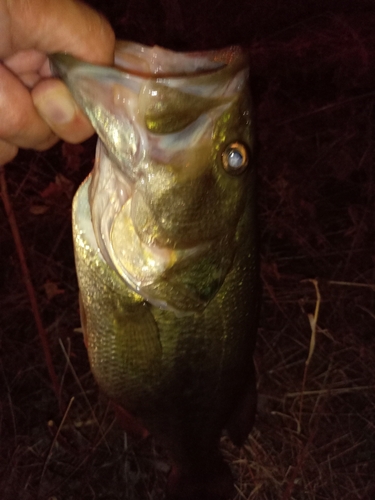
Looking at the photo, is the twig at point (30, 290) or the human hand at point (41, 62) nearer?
the human hand at point (41, 62)

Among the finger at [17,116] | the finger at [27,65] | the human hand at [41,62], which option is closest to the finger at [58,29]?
the human hand at [41,62]

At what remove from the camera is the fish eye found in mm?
1242

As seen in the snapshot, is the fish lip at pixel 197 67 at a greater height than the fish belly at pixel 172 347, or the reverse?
the fish lip at pixel 197 67

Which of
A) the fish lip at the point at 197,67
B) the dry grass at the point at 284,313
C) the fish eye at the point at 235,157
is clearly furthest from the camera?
the dry grass at the point at 284,313

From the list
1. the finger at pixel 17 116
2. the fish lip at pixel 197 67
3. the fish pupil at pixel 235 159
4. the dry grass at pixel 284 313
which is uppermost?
the fish lip at pixel 197 67

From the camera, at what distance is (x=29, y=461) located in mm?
2791

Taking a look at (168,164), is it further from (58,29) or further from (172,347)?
(172,347)

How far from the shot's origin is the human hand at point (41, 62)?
1.12 meters

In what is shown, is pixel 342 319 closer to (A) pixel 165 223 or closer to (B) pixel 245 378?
(B) pixel 245 378

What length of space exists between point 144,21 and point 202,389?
2015 mm

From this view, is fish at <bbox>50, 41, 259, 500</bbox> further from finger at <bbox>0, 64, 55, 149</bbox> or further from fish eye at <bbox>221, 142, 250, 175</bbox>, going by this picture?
finger at <bbox>0, 64, 55, 149</bbox>

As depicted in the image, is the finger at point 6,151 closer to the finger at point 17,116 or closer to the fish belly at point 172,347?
the finger at point 17,116

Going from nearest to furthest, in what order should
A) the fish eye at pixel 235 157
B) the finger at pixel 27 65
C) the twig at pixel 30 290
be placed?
the fish eye at pixel 235 157 < the finger at pixel 27 65 < the twig at pixel 30 290

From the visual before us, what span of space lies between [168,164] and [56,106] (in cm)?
39
